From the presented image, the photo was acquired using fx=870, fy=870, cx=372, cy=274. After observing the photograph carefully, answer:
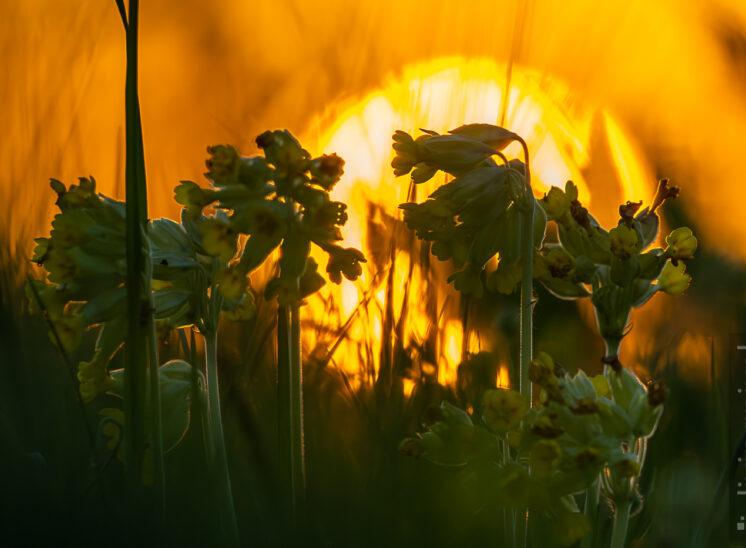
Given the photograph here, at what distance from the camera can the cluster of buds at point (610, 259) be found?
1.25m

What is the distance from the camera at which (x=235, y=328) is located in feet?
5.34

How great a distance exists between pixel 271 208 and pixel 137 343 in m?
0.24

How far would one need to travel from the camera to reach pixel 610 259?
1316mm

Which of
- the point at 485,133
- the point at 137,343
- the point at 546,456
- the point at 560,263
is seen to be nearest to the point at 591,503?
the point at 546,456

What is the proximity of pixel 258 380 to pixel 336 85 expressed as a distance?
22.9 inches

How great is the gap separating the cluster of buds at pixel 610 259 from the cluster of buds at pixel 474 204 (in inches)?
2.1

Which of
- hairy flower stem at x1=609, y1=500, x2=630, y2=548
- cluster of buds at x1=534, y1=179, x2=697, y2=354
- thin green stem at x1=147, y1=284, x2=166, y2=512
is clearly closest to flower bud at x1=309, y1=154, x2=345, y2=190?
thin green stem at x1=147, y1=284, x2=166, y2=512

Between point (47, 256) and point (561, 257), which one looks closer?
point (47, 256)

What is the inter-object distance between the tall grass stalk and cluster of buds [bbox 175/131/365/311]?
0.31 ft

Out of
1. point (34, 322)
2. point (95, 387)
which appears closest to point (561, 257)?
point (95, 387)

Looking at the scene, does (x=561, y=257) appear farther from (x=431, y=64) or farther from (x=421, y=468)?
(x=431, y=64)

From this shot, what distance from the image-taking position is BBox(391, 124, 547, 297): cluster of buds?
1.27 metres

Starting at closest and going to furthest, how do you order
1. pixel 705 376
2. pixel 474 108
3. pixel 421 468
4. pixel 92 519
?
pixel 92 519 → pixel 421 468 → pixel 474 108 → pixel 705 376

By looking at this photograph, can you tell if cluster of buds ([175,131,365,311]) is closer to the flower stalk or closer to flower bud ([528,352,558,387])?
the flower stalk
